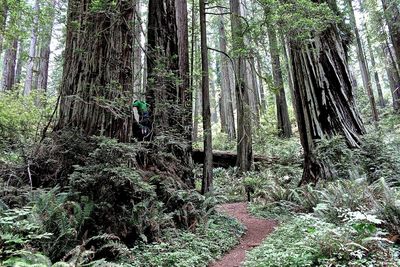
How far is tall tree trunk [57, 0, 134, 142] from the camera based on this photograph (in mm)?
4914

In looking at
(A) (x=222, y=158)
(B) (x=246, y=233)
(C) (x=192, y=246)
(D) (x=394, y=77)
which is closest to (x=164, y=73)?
(C) (x=192, y=246)

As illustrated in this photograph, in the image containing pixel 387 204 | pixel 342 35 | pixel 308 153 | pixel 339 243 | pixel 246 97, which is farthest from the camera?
pixel 246 97

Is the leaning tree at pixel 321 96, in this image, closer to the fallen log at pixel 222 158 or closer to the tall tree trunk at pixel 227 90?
the fallen log at pixel 222 158

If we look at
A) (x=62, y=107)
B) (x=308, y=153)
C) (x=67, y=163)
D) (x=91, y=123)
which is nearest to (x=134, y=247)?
(x=67, y=163)

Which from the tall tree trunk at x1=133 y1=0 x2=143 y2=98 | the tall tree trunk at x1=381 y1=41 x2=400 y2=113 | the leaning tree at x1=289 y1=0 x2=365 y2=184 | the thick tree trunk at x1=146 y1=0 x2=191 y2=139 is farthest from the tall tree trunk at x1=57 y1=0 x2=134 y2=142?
the tall tree trunk at x1=381 y1=41 x2=400 y2=113

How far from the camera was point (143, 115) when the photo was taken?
6.46 meters

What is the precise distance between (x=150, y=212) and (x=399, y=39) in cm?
1277

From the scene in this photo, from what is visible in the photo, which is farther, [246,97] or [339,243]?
[246,97]

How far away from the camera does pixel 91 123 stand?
4.96m

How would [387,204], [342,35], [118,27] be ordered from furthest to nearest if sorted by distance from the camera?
[342,35] < [118,27] < [387,204]

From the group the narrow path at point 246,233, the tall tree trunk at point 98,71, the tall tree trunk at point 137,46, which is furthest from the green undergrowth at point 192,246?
the tall tree trunk at point 137,46

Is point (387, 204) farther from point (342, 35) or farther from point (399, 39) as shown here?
point (399, 39)

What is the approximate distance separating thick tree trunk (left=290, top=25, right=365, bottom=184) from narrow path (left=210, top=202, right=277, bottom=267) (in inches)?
75.1

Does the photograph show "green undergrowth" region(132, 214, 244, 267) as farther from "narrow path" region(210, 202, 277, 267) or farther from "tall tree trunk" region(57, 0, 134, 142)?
"tall tree trunk" region(57, 0, 134, 142)
